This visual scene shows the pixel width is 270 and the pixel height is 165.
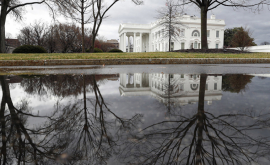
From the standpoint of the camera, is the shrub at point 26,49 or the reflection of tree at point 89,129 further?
the shrub at point 26,49

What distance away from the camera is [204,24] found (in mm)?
17328

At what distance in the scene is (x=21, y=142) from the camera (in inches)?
53.7

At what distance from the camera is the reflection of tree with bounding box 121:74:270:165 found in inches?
45.7

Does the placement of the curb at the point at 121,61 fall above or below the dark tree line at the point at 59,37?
below

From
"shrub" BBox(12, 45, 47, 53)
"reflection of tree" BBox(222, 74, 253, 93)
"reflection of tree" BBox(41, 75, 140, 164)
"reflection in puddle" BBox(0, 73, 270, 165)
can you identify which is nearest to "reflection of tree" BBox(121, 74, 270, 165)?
"reflection in puddle" BBox(0, 73, 270, 165)

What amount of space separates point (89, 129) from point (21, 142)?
1.64 ft

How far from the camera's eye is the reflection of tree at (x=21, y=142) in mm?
1175

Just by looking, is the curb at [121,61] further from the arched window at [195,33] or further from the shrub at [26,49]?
the arched window at [195,33]

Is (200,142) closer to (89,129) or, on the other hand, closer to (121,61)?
(89,129)

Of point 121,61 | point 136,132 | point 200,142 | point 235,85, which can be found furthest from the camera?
point 121,61

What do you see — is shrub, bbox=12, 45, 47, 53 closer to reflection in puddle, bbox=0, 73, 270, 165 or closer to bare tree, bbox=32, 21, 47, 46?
reflection in puddle, bbox=0, 73, 270, 165

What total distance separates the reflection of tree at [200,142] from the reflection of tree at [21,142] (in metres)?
0.55

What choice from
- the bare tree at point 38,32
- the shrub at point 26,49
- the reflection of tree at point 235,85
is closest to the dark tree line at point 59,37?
the bare tree at point 38,32

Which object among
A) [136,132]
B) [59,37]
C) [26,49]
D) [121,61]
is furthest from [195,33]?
[136,132]
